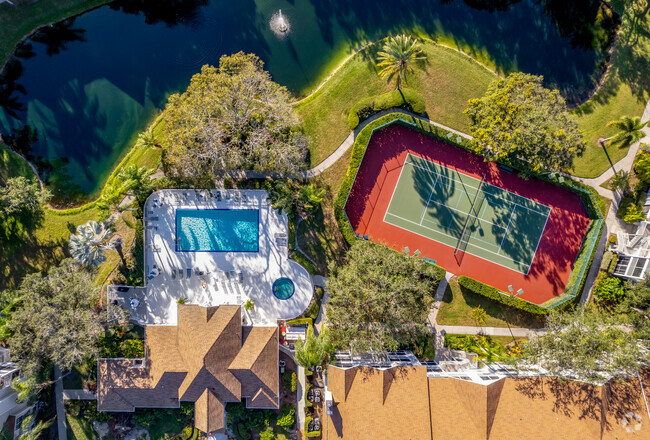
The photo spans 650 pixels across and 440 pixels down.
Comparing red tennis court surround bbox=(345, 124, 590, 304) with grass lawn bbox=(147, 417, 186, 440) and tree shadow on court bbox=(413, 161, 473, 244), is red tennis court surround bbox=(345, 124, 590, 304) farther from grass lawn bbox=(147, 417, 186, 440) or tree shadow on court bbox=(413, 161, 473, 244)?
grass lawn bbox=(147, 417, 186, 440)

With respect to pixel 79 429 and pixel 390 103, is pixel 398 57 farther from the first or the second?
pixel 79 429

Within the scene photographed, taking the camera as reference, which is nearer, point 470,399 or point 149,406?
point 470,399

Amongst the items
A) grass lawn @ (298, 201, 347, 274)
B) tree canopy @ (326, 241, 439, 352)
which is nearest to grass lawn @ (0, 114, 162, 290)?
grass lawn @ (298, 201, 347, 274)

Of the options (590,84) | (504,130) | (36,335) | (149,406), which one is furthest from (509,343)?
(36,335)

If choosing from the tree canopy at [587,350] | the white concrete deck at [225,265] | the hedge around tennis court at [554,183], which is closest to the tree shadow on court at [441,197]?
the hedge around tennis court at [554,183]

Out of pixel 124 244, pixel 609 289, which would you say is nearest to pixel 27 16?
pixel 124 244

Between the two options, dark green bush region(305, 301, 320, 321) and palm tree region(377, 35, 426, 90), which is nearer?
palm tree region(377, 35, 426, 90)

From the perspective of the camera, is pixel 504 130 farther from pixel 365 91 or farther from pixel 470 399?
pixel 470 399
